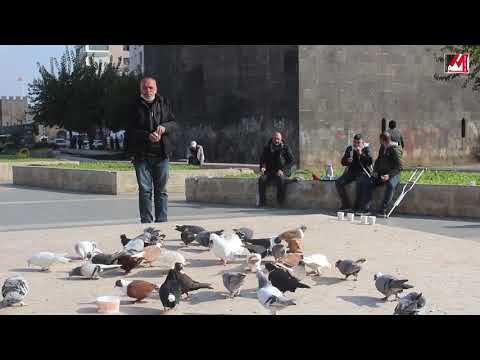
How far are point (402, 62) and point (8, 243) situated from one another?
26.0 m

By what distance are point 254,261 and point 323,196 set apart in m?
8.85

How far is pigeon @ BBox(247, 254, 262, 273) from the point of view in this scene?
646cm

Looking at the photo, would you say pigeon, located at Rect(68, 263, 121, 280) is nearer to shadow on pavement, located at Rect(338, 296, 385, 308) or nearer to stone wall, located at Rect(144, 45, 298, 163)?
shadow on pavement, located at Rect(338, 296, 385, 308)

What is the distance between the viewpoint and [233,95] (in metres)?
33.6

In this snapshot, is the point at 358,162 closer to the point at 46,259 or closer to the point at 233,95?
the point at 46,259

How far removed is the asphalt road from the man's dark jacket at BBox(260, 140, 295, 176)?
952 mm

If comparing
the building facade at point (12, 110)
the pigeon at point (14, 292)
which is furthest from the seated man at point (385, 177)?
the building facade at point (12, 110)

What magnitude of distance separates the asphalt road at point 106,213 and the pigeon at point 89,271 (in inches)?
162

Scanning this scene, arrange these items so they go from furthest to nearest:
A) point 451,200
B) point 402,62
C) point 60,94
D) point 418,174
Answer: point 60,94 < point 402,62 < point 418,174 < point 451,200

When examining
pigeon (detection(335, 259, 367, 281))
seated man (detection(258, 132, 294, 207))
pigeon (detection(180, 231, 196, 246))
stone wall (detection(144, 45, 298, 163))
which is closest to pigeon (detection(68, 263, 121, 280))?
pigeon (detection(180, 231, 196, 246))
